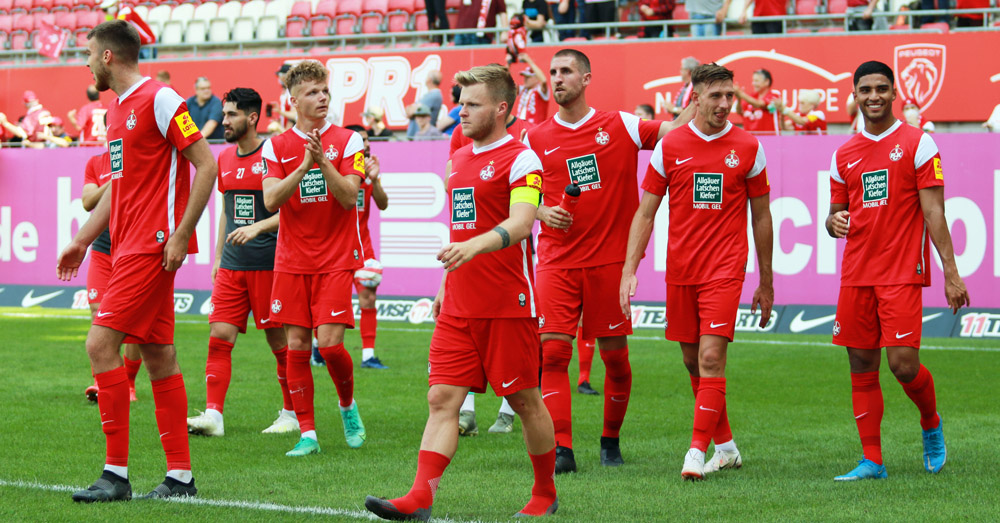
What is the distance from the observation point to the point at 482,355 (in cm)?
558

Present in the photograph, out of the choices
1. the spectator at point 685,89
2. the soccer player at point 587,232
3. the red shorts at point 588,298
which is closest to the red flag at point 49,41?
the spectator at point 685,89

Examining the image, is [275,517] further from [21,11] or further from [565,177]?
[21,11]

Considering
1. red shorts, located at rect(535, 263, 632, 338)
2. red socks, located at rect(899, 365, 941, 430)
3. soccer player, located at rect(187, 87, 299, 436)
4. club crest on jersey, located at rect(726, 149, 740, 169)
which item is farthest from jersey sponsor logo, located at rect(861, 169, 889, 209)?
soccer player, located at rect(187, 87, 299, 436)

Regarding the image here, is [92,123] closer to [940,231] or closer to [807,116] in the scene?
[807,116]

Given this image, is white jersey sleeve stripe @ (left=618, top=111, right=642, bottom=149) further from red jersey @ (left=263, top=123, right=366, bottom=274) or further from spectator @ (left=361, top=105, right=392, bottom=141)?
spectator @ (left=361, top=105, right=392, bottom=141)

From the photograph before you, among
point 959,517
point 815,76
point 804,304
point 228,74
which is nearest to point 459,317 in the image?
point 959,517

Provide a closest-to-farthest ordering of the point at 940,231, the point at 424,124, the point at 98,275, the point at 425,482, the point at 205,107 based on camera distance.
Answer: the point at 425,482, the point at 940,231, the point at 98,275, the point at 424,124, the point at 205,107

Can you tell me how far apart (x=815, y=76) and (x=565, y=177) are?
11.4 metres

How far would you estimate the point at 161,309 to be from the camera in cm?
602

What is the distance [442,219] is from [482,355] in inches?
441

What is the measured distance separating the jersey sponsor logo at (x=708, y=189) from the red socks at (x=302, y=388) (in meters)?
2.72

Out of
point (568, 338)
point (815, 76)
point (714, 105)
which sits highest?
point (815, 76)

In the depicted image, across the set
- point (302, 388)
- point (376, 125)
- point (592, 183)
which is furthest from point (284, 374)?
point (376, 125)

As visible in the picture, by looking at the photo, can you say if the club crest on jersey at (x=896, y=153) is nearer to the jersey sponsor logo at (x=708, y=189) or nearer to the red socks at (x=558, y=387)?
the jersey sponsor logo at (x=708, y=189)
